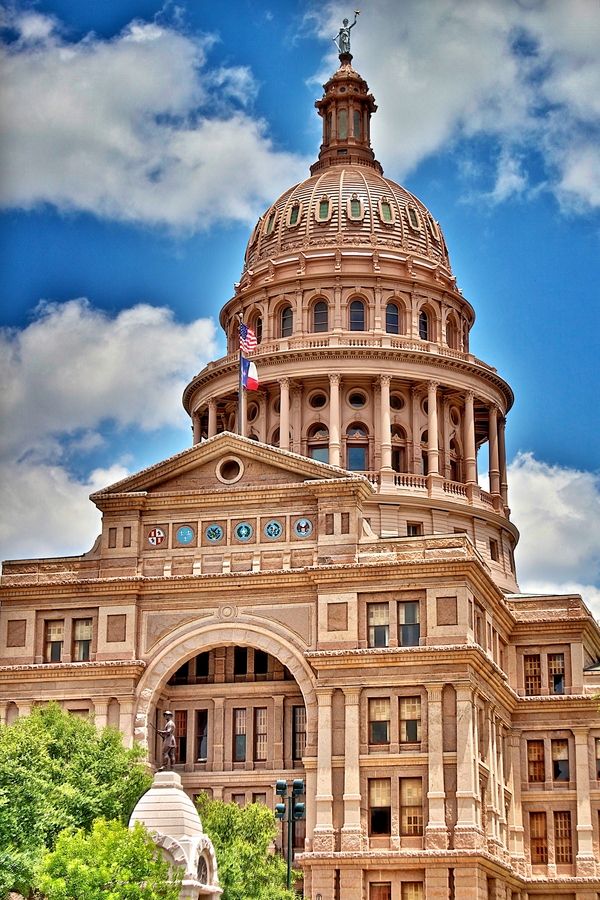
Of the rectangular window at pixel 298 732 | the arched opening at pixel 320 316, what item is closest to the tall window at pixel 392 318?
the arched opening at pixel 320 316

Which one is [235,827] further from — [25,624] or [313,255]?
[313,255]

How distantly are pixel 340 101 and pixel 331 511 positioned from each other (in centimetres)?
4498

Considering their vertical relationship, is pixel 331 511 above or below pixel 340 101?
below

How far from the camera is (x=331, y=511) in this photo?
8288cm

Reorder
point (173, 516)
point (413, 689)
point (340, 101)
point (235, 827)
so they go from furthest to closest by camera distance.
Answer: point (340, 101)
point (173, 516)
point (413, 689)
point (235, 827)

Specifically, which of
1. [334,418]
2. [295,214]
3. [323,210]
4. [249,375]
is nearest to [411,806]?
[249,375]

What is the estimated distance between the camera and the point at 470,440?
107 meters

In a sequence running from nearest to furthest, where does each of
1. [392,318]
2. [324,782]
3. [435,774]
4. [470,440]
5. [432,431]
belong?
[435,774], [324,782], [432,431], [470,440], [392,318]

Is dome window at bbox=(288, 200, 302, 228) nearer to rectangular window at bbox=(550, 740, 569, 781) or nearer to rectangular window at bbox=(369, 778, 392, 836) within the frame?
rectangular window at bbox=(550, 740, 569, 781)

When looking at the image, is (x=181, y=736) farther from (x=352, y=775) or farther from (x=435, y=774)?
(x=435, y=774)

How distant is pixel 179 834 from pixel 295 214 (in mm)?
64114

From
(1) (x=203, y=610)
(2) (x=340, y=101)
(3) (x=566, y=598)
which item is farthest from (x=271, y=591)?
(2) (x=340, y=101)

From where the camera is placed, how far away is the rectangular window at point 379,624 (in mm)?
80812

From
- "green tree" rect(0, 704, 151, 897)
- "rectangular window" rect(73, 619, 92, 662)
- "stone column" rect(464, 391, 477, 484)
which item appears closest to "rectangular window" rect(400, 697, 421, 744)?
"green tree" rect(0, 704, 151, 897)
